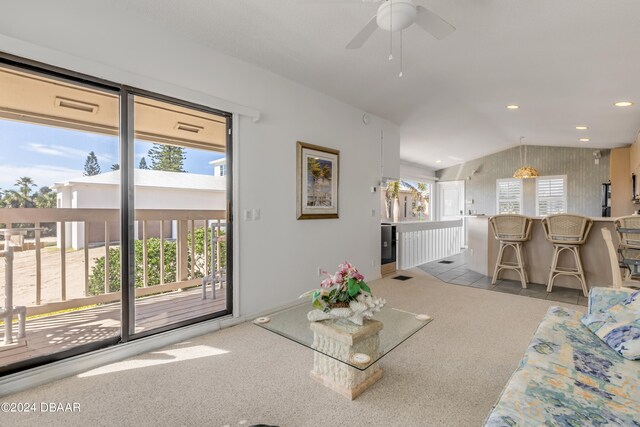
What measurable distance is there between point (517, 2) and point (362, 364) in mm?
2543

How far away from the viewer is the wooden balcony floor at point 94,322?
2.20 metres

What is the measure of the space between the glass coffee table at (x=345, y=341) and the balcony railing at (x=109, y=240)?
63.6 inches

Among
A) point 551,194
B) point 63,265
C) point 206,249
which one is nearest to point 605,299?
point 206,249

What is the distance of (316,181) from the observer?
12.6 ft

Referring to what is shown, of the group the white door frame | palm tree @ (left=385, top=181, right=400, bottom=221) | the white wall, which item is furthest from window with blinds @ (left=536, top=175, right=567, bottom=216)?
the white wall

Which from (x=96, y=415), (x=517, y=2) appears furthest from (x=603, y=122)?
(x=96, y=415)

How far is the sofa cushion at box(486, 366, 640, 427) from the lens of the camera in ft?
3.19

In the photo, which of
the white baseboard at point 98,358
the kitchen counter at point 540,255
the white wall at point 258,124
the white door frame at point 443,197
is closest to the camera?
the white baseboard at point 98,358

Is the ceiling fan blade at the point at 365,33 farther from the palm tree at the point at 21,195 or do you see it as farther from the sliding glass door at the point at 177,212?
the palm tree at the point at 21,195

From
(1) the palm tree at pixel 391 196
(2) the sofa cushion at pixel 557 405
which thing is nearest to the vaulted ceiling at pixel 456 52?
(1) the palm tree at pixel 391 196

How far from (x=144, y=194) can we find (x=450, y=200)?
879 centimetres

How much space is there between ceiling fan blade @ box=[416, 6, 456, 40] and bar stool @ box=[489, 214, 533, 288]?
3405mm

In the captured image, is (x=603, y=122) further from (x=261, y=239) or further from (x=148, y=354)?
(x=148, y=354)

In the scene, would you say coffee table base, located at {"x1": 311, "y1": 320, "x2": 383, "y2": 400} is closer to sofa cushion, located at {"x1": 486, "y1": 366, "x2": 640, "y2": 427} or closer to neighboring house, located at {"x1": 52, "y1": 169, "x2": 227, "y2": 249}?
sofa cushion, located at {"x1": 486, "y1": 366, "x2": 640, "y2": 427}
